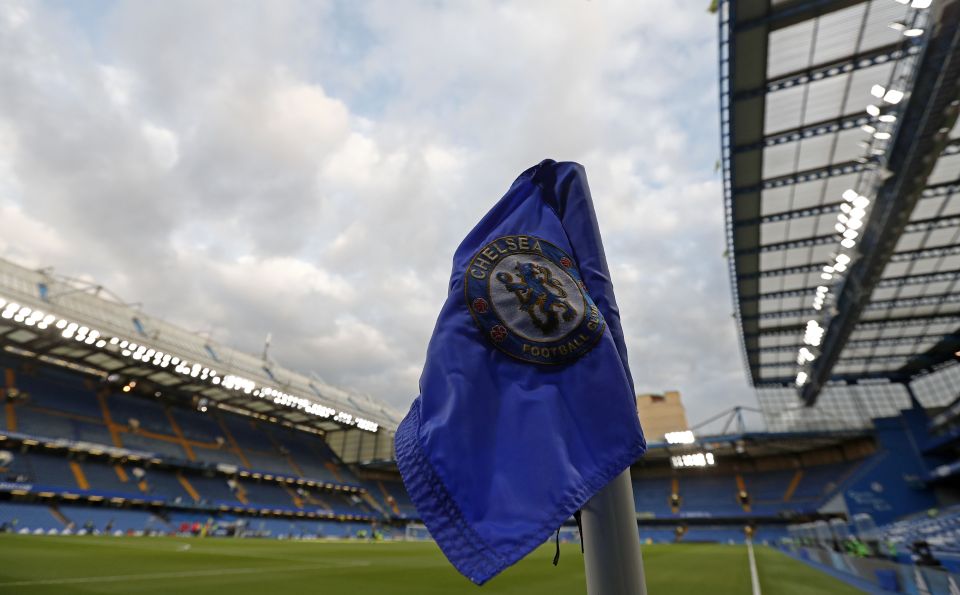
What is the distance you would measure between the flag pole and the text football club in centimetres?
35

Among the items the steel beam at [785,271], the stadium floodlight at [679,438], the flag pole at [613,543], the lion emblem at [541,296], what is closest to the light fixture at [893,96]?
the steel beam at [785,271]

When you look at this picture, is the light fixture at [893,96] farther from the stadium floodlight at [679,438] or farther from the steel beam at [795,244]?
the stadium floodlight at [679,438]

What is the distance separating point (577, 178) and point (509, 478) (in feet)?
2.92

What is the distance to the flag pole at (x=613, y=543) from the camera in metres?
1.03

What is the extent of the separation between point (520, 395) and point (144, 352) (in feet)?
95.9

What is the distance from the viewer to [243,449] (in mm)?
34500

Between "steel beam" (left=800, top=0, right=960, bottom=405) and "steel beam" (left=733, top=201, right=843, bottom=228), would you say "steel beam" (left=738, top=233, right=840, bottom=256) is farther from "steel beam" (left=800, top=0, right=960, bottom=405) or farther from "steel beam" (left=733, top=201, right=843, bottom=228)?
"steel beam" (left=733, top=201, right=843, bottom=228)

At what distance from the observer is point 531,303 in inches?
49.2

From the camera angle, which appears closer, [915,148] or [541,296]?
[541,296]

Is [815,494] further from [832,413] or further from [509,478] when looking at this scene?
[509,478]

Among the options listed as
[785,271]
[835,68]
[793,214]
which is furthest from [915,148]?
[785,271]

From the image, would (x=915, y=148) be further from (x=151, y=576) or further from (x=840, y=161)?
Answer: (x=151, y=576)

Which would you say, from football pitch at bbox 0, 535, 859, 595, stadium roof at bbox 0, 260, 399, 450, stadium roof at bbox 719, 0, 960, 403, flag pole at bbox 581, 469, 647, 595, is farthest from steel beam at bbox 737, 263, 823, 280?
stadium roof at bbox 0, 260, 399, 450

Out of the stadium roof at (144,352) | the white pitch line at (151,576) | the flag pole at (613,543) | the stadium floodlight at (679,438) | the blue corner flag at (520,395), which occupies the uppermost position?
the stadium roof at (144,352)
